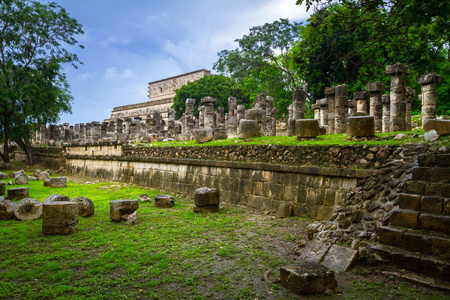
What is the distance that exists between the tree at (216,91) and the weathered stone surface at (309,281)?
36.0 m

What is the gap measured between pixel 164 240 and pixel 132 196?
6236 mm

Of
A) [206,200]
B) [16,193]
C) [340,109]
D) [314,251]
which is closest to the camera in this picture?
[314,251]

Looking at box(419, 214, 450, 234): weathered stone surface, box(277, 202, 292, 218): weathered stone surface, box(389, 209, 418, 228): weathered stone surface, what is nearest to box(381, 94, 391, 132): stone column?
box(277, 202, 292, 218): weathered stone surface

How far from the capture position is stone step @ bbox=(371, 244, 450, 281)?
4.43m

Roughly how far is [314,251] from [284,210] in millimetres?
2849

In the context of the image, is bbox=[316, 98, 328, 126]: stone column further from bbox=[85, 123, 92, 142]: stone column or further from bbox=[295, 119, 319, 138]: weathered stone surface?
bbox=[85, 123, 92, 142]: stone column

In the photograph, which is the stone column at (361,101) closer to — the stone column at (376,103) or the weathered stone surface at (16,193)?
the stone column at (376,103)

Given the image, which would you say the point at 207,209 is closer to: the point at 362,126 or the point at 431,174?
the point at 362,126

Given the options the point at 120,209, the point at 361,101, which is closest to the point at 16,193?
the point at 120,209

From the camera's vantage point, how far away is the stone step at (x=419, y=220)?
4.83 meters

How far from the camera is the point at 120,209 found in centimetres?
809

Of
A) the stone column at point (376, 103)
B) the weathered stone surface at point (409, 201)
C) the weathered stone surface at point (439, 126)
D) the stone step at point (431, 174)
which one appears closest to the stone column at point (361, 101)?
the stone column at point (376, 103)

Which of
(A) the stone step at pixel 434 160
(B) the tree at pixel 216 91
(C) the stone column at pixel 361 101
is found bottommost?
(A) the stone step at pixel 434 160

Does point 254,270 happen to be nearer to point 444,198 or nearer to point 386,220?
point 386,220
